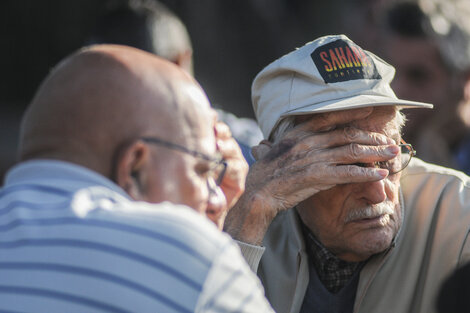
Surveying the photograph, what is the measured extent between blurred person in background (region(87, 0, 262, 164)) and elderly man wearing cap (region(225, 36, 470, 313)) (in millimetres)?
1442

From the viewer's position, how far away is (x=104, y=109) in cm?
170

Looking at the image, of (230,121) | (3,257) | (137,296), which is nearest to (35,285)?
(3,257)

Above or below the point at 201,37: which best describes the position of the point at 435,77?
above

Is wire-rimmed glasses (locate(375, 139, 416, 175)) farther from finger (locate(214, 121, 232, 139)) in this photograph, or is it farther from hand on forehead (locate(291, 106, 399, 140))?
finger (locate(214, 121, 232, 139))

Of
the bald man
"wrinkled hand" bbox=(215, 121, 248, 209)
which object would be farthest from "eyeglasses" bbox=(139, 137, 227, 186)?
"wrinkled hand" bbox=(215, 121, 248, 209)

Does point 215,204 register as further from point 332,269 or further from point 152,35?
point 152,35

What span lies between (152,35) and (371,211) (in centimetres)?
221

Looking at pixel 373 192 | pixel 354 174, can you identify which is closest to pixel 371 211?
pixel 373 192

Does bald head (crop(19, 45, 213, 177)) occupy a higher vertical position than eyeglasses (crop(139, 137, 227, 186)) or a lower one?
higher

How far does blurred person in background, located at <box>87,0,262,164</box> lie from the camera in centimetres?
434

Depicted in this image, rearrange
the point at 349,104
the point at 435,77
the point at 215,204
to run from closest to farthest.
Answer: the point at 215,204, the point at 349,104, the point at 435,77

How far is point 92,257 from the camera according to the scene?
4.99ft

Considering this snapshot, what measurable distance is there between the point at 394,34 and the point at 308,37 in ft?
12.0

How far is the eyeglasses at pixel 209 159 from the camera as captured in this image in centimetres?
172
